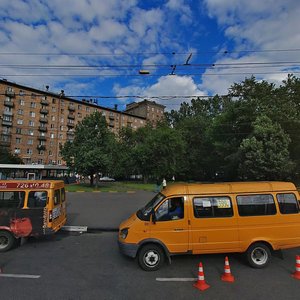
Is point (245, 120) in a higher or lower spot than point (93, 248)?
higher

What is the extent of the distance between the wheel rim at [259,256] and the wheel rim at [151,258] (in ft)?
8.50

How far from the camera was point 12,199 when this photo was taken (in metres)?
7.98

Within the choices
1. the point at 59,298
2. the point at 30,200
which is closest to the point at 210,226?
the point at 59,298

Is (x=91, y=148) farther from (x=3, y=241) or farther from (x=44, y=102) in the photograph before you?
(x=44, y=102)

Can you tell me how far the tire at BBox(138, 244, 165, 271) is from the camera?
6.13 m

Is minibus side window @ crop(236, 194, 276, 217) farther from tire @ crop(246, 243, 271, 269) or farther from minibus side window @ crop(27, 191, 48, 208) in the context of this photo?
minibus side window @ crop(27, 191, 48, 208)

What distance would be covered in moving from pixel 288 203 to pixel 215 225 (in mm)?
2201

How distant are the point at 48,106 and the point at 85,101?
47.9ft

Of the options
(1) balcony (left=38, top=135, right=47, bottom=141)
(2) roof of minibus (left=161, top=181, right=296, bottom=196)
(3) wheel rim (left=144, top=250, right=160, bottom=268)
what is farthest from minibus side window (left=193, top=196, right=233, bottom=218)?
(1) balcony (left=38, top=135, right=47, bottom=141)

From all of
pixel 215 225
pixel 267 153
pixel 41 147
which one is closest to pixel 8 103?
pixel 41 147

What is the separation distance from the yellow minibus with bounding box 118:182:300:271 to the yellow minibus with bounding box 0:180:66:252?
306 centimetres

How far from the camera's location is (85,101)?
289 ft

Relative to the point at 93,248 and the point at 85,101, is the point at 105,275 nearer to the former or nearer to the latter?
the point at 93,248

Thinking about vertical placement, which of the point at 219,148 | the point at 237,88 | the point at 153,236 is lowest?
the point at 153,236
